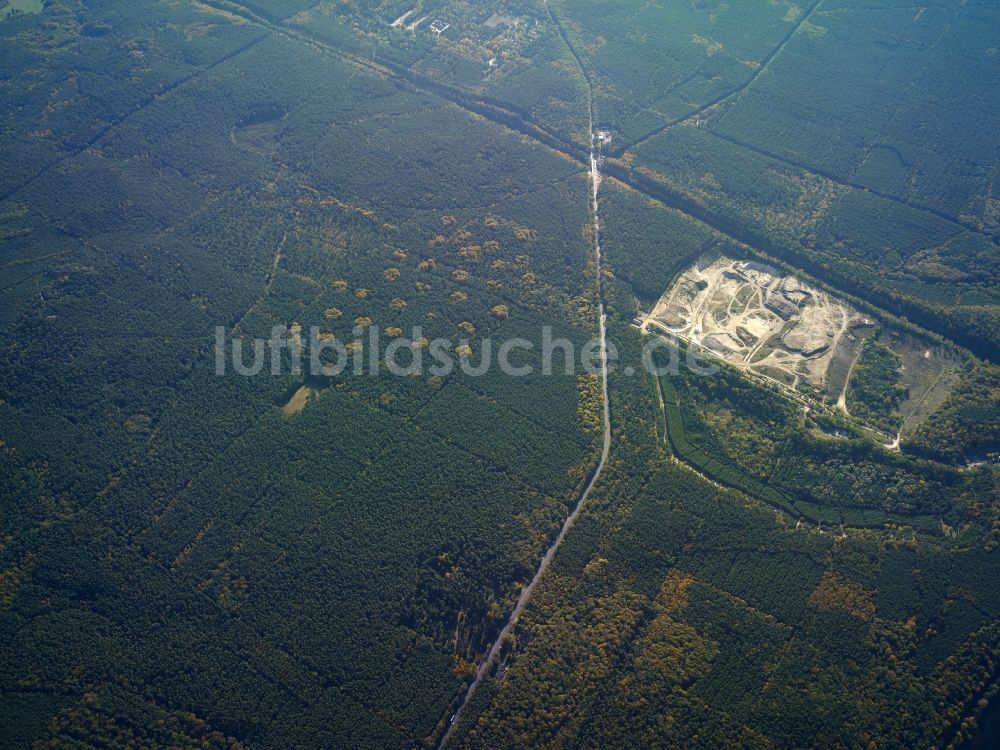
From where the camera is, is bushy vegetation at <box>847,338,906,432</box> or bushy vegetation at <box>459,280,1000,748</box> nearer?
bushy vegetation at <box>459,280,1000,748</box>

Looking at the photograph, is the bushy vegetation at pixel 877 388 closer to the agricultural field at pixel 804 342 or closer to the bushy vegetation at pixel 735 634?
the agricultural field at pixel 804 342

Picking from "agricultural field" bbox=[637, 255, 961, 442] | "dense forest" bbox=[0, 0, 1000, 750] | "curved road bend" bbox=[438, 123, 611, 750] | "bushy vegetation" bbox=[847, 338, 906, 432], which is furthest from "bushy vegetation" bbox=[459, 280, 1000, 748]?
"agricultural field" bbox=[637, 255, 961, 442]

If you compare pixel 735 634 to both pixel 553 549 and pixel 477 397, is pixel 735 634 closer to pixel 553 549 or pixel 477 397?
pixel 553 549

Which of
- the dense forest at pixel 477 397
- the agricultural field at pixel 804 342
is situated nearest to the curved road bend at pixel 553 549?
the dense forest at pixel 477 397

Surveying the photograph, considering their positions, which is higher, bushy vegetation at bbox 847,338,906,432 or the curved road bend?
bushy vegetation at bbox 847,338,906,432

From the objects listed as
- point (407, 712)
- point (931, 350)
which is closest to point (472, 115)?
point (931, 350)

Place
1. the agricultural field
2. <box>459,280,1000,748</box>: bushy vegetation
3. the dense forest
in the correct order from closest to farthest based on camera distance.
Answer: <box>459,280,1000,748</box>: bushy vegetation → the dense forest → the agricultural field

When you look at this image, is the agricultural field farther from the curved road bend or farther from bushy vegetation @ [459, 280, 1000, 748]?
bushy vegetation @ [459, 280, 1000, 748]

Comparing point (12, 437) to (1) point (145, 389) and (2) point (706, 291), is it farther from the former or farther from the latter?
(2) point (706, 291)

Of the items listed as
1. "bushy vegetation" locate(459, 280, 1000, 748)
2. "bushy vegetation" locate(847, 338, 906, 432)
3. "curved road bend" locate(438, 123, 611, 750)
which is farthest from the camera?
"bushy vegetation" locate(847, 338, 906, 432)

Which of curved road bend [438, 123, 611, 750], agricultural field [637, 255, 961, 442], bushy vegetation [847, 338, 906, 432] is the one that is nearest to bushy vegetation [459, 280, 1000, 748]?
curved road bend [438, 123, 611, 750]
